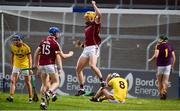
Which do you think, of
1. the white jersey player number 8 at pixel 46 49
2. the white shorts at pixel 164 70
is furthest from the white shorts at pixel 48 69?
the white shorts at pixel 164 70

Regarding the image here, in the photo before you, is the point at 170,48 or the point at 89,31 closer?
the point at 89,31

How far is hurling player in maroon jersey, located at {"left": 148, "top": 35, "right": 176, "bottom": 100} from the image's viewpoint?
916 inches

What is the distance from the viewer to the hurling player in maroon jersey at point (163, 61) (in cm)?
Result: 2327

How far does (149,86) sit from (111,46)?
6.40 ft

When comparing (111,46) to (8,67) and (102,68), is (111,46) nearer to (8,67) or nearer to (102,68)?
(102,68)

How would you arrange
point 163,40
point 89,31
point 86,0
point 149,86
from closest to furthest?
1. point 89,31
2. point 163,40
3. point 149,86
4. point 86,0

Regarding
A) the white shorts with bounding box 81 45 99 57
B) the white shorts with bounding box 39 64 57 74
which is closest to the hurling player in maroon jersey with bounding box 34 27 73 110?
the white shorts with bounding box 39 64 57 74

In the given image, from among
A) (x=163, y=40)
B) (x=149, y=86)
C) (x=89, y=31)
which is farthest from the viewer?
(x=149, y=86)

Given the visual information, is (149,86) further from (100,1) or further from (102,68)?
(100,1)

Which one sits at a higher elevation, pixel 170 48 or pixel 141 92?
pixel 170 48

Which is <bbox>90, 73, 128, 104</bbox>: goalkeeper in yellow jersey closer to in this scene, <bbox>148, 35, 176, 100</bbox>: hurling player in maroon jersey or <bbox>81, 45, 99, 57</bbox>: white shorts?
<bbox>81, 45, 99, 57</bbox>: white shorts

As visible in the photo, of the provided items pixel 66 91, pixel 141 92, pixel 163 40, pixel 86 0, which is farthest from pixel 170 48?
pixel 86 0

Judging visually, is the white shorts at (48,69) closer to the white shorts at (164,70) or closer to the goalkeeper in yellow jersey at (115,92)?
the goalkeeper in yellow jersey at (115,92)

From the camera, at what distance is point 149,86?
24.8 m
